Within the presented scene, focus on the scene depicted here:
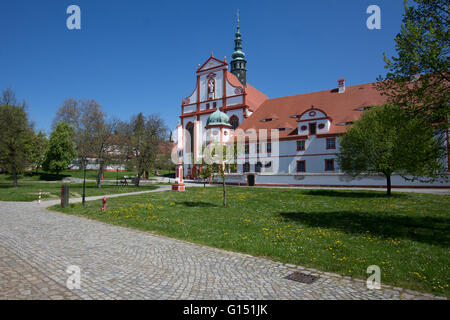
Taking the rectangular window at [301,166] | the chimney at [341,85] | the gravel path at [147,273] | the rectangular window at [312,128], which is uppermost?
the chimney at [341,85]

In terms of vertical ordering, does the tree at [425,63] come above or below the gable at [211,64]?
below

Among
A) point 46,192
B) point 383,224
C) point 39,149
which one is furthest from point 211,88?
point 383,224

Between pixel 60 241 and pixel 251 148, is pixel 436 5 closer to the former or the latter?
pixel 60 241

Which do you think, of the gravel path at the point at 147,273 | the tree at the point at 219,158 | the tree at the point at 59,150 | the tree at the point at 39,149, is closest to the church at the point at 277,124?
the tree at the point at 219,158

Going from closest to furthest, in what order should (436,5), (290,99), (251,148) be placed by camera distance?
(436,5) → (251,148) → (290,99)

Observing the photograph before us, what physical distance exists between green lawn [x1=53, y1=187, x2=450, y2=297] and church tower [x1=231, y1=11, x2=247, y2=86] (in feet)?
152

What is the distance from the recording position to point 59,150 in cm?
5484

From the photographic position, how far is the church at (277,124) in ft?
116

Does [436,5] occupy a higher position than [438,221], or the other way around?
[436,5]

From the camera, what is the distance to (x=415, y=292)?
5172mm

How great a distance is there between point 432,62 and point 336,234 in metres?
7.58

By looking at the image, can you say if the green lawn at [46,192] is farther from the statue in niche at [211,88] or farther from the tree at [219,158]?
the statue in niche at [211,88]

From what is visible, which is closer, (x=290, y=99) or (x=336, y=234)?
(x=336, y=234)
